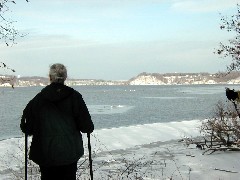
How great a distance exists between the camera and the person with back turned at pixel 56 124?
470 cm

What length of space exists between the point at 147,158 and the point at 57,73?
24.1ft

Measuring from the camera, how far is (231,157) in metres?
11.2

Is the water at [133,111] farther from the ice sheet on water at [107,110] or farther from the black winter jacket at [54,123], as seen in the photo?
the black winter jacket at [54,123]

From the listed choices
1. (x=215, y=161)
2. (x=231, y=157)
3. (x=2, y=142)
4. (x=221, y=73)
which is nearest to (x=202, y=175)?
(x=215, y=161)

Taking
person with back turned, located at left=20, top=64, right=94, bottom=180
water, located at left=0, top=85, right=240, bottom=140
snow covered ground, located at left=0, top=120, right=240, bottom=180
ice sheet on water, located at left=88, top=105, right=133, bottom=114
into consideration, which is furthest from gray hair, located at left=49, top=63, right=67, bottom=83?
ice sheet on water, located at left=88, top=105, right=133, bottom=114

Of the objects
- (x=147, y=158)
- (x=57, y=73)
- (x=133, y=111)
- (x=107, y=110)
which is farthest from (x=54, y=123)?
(x=107, y=110)

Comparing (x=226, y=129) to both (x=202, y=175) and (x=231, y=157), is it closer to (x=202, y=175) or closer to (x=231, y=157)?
(x=231, y=157)

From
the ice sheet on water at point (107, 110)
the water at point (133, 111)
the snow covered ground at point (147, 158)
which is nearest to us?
the snow covered ground at point (147, 158)

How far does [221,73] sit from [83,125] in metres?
7.78

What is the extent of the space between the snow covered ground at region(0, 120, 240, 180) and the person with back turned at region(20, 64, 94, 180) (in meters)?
2.19

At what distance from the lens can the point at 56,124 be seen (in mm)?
4719

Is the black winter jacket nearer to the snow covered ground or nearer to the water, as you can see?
the snow covered ground

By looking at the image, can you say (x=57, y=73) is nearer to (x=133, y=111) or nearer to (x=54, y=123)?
(x=54, y=123)

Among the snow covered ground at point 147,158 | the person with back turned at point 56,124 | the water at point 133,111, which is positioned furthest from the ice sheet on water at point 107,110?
the person with back turned at point 56,124
